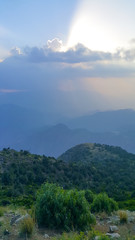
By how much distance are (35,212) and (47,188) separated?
0.94 meters

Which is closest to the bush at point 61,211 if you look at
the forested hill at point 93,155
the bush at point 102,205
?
the bush at point 102,205

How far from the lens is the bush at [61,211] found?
24.8 feet

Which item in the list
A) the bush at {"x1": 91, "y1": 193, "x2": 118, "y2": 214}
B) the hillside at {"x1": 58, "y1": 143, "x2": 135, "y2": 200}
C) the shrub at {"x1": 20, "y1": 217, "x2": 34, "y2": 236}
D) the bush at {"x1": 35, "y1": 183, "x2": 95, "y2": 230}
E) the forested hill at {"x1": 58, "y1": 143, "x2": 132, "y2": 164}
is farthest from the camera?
the forested hill at {"x1": 58, "y1": 143, "x2": 132, "y2": 164}

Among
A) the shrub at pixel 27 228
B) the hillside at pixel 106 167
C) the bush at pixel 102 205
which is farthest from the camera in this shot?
the hillside at pixel 106 167

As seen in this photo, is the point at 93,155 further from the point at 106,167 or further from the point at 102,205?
the point at 102,205

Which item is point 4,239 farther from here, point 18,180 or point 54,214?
point 18,180

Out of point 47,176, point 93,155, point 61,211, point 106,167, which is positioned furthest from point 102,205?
point 93,155

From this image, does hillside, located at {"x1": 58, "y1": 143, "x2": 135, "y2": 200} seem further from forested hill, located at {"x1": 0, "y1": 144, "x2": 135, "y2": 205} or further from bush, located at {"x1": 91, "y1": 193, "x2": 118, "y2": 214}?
bush, located at {"x1": 91, "y1": 193, "x2": 118, "y2": 214}

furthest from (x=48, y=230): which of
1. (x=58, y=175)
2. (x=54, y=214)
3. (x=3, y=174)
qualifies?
(x=58, y=175)

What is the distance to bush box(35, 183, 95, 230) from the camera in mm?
7562

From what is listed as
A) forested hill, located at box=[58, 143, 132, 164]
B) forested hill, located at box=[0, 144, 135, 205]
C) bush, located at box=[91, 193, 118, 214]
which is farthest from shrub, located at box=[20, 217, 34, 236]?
forested hill, located at box=[58, 143, 132, 164]

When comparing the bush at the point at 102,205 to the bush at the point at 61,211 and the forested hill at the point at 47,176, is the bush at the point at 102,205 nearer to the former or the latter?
the bush at the point at 61,211

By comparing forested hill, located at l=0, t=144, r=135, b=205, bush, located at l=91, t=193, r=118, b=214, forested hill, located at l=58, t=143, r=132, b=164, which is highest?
forested hill, located at l=58, t=143, r=132, b=164

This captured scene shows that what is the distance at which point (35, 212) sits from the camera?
7.92 m
